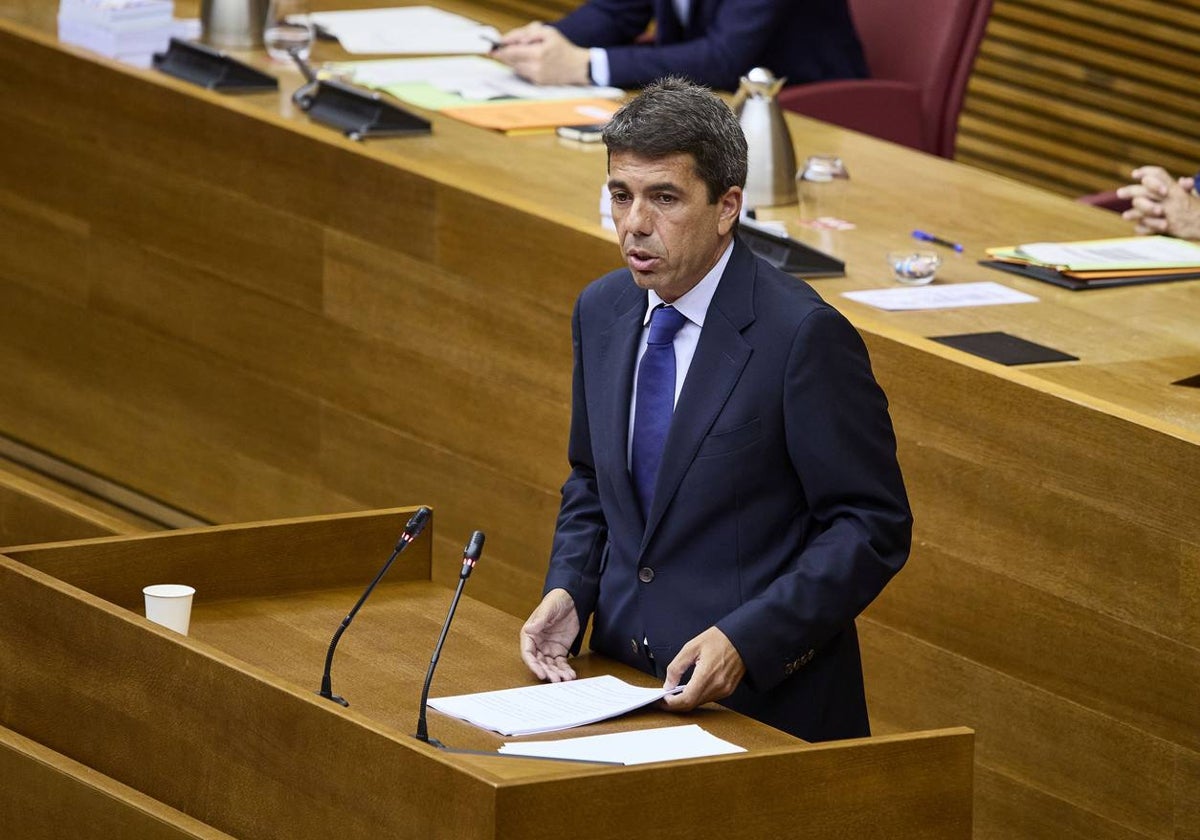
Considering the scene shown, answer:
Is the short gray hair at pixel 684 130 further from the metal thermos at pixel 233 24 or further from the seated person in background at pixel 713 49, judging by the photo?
the metal thermos at pixel 233 24

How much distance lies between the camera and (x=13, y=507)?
3.41m

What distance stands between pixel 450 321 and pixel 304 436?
20.1 inches

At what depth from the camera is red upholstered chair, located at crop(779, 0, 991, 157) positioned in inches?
208

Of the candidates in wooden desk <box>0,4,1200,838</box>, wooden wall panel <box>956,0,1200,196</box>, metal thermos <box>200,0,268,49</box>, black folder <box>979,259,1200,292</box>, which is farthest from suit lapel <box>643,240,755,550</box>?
wooden wall panel <box>956,0,1200,196</box>

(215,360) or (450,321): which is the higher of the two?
(450,321)

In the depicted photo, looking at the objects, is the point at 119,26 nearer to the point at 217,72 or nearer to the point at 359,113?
the point at 217,72

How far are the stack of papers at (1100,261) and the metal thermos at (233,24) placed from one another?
2081 millimetres

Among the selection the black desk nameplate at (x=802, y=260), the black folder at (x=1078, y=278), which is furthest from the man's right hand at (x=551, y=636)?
the black folder at (x=1078, y=278)

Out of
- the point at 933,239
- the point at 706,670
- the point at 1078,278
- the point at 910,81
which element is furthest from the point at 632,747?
the point at 910,81

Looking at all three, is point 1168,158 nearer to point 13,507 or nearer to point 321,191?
point 321,191

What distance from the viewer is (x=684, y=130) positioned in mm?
2426

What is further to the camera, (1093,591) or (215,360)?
(215,360)

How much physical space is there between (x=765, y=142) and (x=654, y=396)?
5.62ft

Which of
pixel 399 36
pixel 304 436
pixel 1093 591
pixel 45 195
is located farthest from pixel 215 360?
pixel 1093 591
